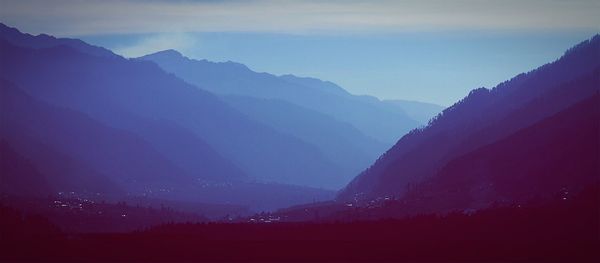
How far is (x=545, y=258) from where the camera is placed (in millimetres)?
185000

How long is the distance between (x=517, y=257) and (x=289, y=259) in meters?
62.7

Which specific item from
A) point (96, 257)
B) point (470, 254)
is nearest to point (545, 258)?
point (470, 254)

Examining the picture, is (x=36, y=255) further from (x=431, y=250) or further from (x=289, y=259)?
(x=431, y=250)

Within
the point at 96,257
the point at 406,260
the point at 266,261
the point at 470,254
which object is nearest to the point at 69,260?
the point at 96,257

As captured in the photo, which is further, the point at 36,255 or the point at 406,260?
the point at 36,255

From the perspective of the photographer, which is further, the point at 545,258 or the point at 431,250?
the point at 431,250

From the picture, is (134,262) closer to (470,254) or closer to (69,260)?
(69,260)

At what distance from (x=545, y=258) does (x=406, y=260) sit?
123 feet

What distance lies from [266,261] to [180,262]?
989 inches

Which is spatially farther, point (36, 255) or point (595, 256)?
point (36, 255)

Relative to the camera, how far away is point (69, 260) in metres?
192

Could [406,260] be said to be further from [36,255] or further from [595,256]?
[36,255]

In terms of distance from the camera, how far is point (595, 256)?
17688 cm

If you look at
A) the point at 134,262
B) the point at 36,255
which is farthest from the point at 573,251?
the point at 36,255
